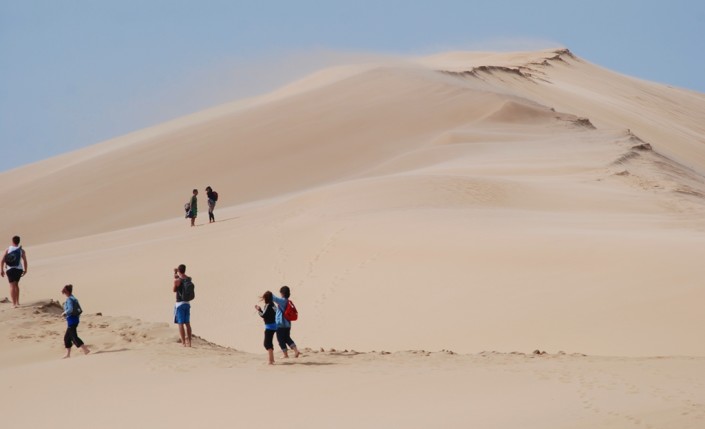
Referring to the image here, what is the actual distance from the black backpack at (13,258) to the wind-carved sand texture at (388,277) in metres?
0.66

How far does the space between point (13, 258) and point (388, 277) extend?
5809 mm

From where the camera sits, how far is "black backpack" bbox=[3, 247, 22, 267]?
16.8 meters

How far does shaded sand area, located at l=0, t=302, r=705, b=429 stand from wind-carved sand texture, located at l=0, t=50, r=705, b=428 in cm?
4

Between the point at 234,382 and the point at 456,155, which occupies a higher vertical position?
the point at 456,155

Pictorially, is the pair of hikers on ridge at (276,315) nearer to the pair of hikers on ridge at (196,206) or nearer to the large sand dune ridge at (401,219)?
the large sand dune ridge at (401,219)

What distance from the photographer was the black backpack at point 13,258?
16.8 meters

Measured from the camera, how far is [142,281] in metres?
21.8

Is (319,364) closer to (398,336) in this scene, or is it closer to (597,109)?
(398,336)

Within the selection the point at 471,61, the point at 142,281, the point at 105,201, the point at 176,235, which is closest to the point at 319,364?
the point at 142,281

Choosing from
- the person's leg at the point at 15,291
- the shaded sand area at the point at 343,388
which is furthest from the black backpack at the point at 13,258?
the shaded sand area at the point at 343,388

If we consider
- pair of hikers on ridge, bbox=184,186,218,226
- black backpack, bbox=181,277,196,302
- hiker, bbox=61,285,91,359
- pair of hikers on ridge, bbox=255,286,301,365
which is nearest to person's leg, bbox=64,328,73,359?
hiker, bbox=61,285,91,359

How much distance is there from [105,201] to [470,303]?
25.6 meters

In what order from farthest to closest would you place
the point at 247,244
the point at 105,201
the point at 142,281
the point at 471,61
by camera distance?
the point at 471,61
the point at 105,201
the point at 247,244
the point at 142,281

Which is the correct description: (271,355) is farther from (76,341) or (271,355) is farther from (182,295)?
(76,341)
